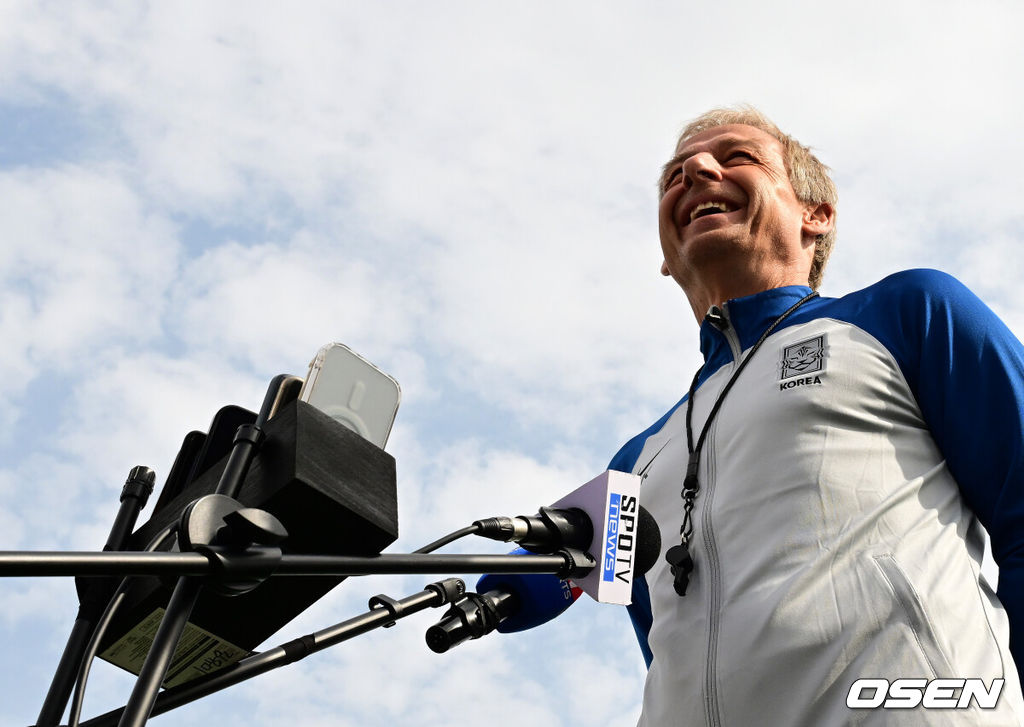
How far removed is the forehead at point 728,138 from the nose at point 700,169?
0.29 feet

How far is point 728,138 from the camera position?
313cm

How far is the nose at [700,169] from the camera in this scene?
299cm

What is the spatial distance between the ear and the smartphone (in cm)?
177

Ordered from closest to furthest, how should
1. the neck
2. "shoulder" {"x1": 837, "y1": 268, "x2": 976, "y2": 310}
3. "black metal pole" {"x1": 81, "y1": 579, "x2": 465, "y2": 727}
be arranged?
"black metal pole" {"x1": 81, "y1": 579, "x2": 465, "y2": 727} < "shoulder" {"x1": 837, "y1": 268, "x2": 976, "y2": 310} < the neck

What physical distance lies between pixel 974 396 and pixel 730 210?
3.61ft

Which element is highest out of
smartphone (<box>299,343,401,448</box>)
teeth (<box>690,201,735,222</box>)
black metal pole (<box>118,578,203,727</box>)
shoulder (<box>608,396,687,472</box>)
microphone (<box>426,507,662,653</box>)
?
teeth (<box>690,201,735,222</box>)

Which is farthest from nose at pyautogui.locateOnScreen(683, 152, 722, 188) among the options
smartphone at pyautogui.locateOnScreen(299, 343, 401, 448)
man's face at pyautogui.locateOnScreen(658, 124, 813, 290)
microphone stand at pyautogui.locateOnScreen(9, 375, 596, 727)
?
microphone stand at pyautogui.locateOnScreen(9, 375, 596, 727)

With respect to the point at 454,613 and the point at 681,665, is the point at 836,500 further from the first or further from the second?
the point at 454,613

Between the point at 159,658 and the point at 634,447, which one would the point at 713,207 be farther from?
the point at 159,658

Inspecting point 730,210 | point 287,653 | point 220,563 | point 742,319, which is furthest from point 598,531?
point 730,210

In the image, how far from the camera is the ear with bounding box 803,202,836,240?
3.06 m

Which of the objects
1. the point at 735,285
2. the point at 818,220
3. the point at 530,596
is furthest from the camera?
the point at 818,220

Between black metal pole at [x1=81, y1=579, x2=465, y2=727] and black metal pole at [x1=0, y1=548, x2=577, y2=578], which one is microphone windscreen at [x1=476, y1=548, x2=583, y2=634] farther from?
black metal pole at [x1=0, y1=548, x2=577, y2=578]

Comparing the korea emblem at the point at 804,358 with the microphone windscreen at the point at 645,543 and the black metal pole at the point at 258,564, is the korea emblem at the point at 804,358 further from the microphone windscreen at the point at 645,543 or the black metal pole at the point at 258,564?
the black metal pole at the point at 258,564
